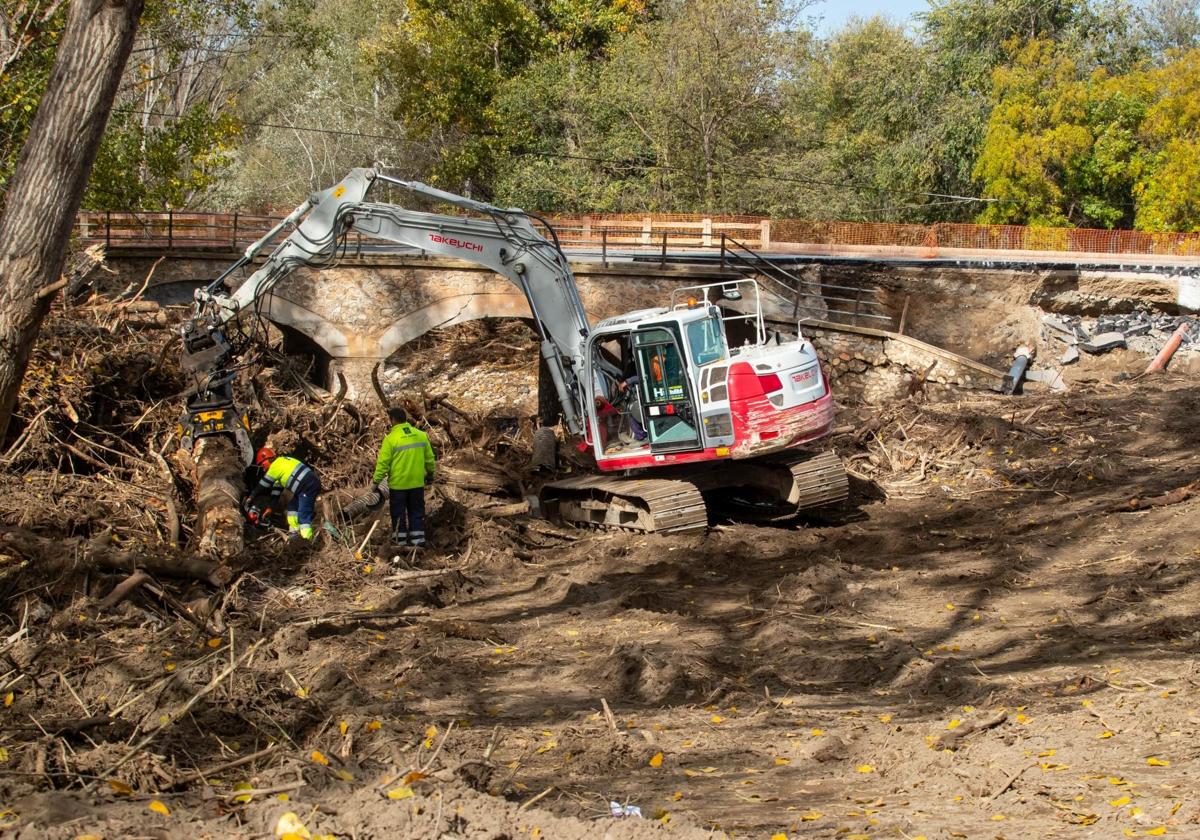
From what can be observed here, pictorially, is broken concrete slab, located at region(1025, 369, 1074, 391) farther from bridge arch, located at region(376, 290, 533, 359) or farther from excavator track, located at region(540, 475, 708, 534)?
excavator track, located at region(540, 475, 708, 534)

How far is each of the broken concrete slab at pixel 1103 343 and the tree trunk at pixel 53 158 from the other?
19035 mm

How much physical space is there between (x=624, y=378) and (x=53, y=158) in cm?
748

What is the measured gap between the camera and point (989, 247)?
32.4m

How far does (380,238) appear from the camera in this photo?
13.7m

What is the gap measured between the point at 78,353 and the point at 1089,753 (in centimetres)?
1123

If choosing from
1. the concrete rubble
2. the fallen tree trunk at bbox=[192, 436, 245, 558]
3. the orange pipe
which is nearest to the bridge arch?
the fallen tree trunk at bbox=[192, 436, 245, 558]

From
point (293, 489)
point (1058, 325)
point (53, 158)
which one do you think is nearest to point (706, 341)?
point (293, 489)

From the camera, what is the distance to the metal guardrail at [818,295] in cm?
2238

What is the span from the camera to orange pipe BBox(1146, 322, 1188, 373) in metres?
20.7

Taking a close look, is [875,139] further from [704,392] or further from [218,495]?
[218,495]

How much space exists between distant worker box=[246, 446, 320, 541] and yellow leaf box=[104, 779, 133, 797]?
6559 millimetres

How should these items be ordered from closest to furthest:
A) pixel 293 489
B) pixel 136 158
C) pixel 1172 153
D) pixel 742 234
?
pixel 293 489 → pixel 136 158 → pixel 742 234 → pixel 1172 153

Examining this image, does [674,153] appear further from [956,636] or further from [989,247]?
[956,636]

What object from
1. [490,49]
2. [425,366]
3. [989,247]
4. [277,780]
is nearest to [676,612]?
[277,780]
